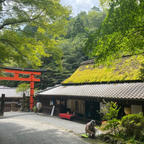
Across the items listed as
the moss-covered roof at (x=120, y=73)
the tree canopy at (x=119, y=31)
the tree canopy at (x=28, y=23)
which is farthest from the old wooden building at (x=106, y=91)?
the tree canopy at (x=28, y=23)

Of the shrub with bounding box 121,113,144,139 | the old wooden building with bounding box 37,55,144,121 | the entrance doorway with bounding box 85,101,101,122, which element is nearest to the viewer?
the shrub with bounding box 121,113,144,139

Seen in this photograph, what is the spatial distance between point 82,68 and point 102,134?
11.1 metres

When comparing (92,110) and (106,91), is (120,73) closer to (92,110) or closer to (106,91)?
(106,91)

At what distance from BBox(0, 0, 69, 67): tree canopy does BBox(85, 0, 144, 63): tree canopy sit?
253 centimetres

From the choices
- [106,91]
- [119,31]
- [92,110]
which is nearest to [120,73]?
[106,91]

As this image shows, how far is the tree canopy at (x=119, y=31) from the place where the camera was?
509 cm

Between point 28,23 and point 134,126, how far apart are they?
7.35 meters

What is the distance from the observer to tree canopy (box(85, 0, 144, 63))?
5090mm

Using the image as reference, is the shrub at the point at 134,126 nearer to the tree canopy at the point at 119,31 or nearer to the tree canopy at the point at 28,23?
the tree canopy at the point at 119,31

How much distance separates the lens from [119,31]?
5.39m

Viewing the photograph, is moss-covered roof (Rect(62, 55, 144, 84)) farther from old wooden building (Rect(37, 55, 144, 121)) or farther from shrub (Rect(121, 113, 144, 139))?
shrub (Rect(121, 113, 144, 139))

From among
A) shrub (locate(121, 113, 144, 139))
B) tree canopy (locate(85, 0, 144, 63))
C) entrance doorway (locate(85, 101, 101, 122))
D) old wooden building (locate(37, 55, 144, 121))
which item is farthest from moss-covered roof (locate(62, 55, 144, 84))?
tree canopy (locate(85, 0, 144, 63))

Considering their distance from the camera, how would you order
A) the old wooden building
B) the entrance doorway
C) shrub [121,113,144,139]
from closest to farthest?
shrub [121,113,144,139], the old wooden building, the entrance doorway

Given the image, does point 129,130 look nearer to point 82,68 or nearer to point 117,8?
point 117,8
